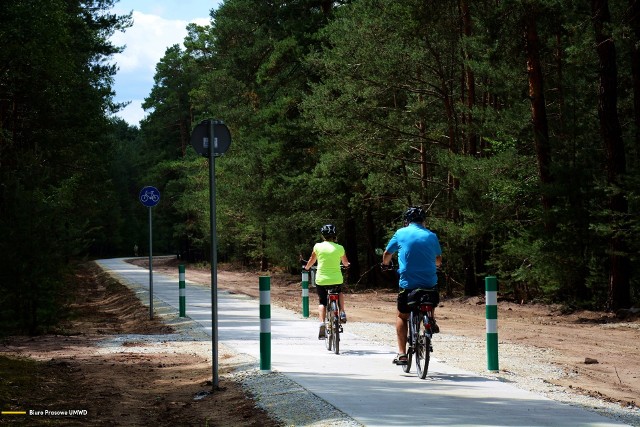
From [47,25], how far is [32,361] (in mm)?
13224

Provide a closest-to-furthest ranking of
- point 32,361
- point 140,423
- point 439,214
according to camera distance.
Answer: point 140,423 → point 32,361 → point 439,214

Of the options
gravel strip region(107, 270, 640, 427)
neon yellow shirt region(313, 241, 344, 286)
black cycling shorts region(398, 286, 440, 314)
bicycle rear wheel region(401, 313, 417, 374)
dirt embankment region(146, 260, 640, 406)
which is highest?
neon yellow shirt region(313, 241, 344, 286)

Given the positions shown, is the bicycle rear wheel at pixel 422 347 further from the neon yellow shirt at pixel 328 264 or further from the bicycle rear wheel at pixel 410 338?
the neon yellow shirt at pixel 328 264

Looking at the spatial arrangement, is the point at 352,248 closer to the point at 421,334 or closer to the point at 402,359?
the point at 402,359

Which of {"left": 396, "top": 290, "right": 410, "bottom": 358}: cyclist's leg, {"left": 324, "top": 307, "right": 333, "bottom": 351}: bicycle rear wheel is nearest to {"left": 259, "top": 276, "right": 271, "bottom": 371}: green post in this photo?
{"left": 396, "top": 290, "right": 410, "bottom": 358}: cyclist's leg

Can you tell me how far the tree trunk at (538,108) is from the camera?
2605cm

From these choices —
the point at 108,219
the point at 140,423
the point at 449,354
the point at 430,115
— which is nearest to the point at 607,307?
the point at 449,354

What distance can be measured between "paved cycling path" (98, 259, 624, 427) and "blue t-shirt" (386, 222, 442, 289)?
3.93 ft

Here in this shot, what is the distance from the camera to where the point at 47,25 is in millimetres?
25375

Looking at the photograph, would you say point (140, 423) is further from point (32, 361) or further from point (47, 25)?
point (47, 25)

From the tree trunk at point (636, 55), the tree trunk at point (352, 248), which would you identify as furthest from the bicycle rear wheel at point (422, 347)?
the tree trunk at point (352, 248)

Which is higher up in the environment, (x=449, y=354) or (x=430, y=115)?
(x=430, y=115)

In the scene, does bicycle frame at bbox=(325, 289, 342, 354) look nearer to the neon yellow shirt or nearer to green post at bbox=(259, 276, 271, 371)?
the neon yellow shirt

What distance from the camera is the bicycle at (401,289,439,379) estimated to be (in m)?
11.1
